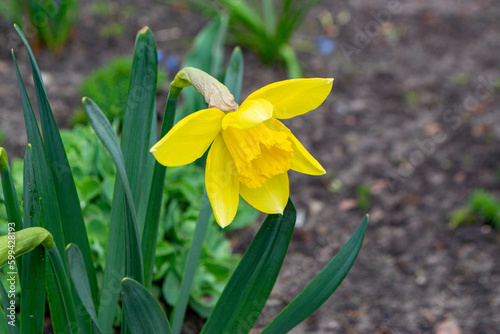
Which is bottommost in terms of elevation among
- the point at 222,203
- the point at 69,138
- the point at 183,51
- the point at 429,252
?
the point at 429,252

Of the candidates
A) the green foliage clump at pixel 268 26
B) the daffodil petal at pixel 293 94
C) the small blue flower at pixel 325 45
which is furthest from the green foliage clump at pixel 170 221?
the small blue flower at pixel 325 45

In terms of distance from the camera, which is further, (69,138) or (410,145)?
(410,145)

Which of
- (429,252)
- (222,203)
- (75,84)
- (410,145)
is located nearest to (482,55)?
(410,145)

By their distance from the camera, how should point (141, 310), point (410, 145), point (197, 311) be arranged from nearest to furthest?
point (141, 310) < point (197, 311) < point (410, 145)

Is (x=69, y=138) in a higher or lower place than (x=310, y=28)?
higher

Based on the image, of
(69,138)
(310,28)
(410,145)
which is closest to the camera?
(69,138)

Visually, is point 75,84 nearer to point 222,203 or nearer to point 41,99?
point 41,99

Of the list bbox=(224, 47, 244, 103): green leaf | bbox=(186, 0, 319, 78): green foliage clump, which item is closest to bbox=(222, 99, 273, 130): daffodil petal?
bbox=(224, 47, 244, 103): green leaf

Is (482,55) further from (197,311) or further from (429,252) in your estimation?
(197,311)
